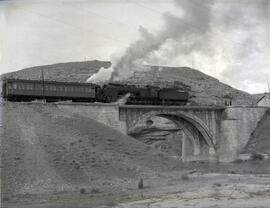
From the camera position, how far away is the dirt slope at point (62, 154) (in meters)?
30.1

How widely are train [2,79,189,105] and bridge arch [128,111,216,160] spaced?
10.8ft

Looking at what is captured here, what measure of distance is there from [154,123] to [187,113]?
30.6 m

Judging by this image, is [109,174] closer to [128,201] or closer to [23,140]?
[23,140]

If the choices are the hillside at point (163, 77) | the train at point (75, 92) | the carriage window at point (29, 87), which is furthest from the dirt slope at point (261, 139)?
the hillside at point (163, 77)

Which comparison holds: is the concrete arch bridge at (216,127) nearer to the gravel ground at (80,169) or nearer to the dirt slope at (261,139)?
the dirt slope at (261,139)

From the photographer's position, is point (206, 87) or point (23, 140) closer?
point (23, 140)

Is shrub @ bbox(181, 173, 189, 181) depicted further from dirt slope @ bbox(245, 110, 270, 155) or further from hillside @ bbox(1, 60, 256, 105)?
hillside @ bbox(1, 60, 256, 105)

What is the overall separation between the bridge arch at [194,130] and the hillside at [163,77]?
40.2 meters

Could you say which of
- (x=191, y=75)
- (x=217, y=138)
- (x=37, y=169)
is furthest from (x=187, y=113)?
(x=191, y=75)

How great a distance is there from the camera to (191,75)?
Answer: 174m

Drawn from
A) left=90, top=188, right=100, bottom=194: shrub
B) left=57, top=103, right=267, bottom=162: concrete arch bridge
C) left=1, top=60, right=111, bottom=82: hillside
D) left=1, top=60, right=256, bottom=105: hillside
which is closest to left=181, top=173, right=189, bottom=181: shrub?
left=90, top=188, right=100, bottom=194: shrub

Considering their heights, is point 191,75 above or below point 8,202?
above

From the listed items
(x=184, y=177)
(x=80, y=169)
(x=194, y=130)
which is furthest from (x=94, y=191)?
(x=194, y=130)

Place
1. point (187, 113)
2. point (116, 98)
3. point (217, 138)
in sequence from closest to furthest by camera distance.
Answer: point (116, 98) < point (187, 113) < point (217, 138)
